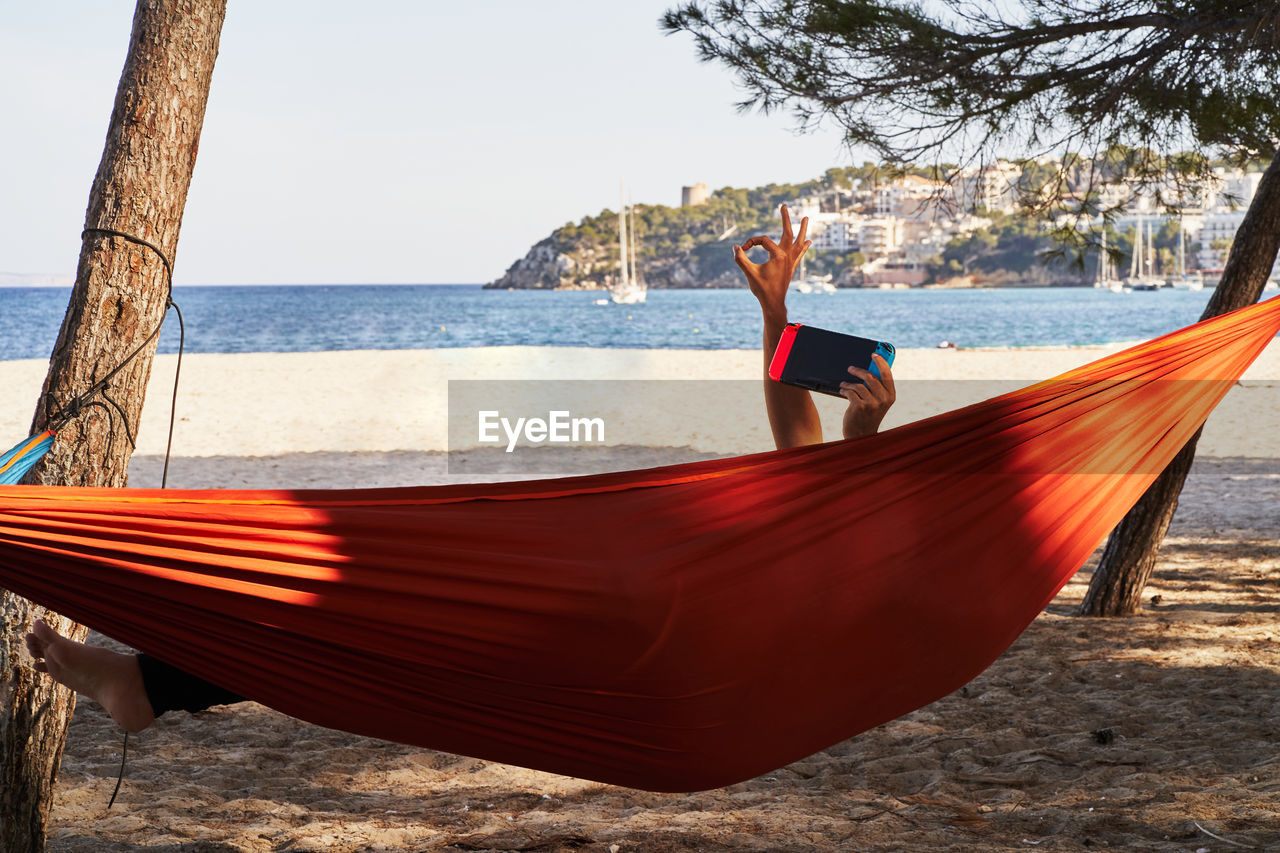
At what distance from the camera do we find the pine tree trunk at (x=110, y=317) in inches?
62.9

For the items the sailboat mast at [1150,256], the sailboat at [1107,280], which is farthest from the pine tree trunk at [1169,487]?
the sailboat at [1107,280]

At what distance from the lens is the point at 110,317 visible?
1.61 meters

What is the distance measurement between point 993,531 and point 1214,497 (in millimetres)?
4160

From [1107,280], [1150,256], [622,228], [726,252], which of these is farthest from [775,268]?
[726,252]

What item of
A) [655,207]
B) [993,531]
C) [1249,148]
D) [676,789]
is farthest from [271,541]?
[655,207]

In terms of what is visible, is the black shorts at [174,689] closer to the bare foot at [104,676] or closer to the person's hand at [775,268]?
the bare foot at [104,676]

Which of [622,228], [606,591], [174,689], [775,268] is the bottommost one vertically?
[174,689]

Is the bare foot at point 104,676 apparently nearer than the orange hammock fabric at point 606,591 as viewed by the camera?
No

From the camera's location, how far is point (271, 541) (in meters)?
1.17

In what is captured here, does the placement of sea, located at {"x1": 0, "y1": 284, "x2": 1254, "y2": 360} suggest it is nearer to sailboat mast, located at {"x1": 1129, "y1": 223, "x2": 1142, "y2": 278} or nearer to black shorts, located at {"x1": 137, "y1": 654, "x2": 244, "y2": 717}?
sailboat mast, located at {"x1": 1129, "y1": 223, "x2": 1142, "y2": 278}

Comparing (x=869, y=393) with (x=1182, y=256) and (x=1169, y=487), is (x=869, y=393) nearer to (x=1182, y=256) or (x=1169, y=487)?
(x=1169, y=487)

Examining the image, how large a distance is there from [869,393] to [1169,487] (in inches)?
72.7

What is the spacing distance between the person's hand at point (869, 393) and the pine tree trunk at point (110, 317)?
1111 millimetres

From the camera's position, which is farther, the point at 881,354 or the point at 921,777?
the point at 921,777
